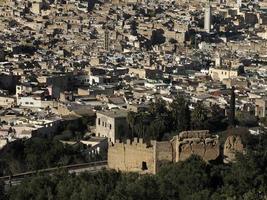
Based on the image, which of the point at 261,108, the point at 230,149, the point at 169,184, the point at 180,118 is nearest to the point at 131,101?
the point at 261,108

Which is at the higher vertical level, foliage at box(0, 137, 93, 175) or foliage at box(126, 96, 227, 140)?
foliage at box(126, 96, 227, 140)

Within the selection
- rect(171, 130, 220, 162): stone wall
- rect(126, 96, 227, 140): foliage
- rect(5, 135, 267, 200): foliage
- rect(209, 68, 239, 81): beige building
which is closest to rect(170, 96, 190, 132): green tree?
rect(126, 96, 227, 140): foliage

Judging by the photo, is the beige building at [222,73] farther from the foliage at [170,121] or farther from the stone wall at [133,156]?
the stone wall at [133,156]

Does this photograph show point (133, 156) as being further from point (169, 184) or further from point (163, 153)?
point (169, 184)

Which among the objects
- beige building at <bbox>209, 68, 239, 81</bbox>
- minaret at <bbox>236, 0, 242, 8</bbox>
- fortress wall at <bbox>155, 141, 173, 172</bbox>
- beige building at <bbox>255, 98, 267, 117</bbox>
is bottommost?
beige building at <bbox>255, 98, 267, 117</bbox>

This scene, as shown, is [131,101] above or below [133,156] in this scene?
below

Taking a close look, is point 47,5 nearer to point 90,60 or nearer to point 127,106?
point 90,60

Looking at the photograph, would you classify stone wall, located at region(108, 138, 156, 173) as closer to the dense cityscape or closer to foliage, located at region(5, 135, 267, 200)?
the dense cityscape
